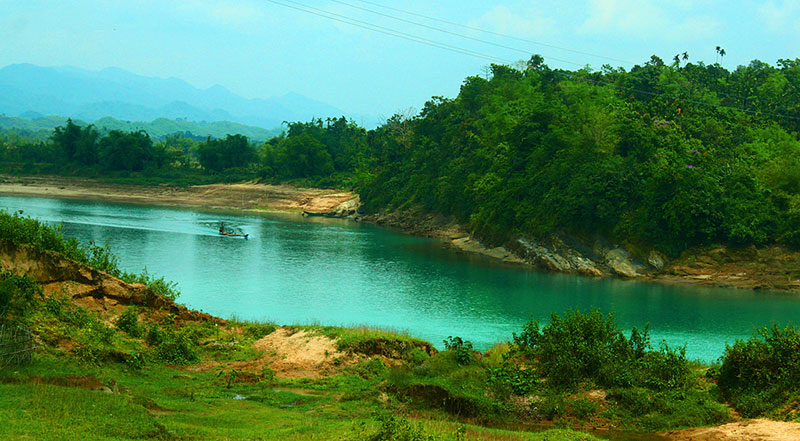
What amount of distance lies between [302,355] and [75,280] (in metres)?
6.43

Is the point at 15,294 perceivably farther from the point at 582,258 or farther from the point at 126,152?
the point at 126,152

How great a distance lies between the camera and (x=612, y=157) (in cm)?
4722

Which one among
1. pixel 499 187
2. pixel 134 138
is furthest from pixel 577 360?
pixel 134 138

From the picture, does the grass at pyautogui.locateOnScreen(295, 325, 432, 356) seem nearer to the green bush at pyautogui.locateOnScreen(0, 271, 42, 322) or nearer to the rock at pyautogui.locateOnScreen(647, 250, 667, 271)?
the green bush at pyautogui.locateOnScreen(0, 271, 42, 322)

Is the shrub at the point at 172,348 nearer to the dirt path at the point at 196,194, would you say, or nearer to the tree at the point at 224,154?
the dirt path at the point at 196,194

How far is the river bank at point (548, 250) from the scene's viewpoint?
4006 centimetres

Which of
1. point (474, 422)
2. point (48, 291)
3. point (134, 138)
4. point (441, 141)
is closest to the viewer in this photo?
point (474, 422)

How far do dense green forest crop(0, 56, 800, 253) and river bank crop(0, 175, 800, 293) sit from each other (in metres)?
1.11

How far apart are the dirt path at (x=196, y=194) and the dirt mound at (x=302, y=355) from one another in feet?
199

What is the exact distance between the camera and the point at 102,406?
33.0 feet

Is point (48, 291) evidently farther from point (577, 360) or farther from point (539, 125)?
point (539, 125)

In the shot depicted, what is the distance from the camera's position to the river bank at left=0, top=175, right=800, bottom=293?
4006cm

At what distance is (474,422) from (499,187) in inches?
1655

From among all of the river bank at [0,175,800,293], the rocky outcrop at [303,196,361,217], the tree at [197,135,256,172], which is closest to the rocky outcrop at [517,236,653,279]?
the river bank at [0,175,800,293]
